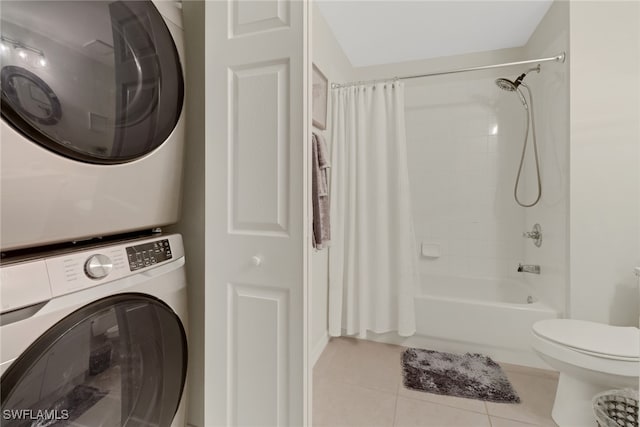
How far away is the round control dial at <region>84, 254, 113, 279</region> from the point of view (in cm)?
73

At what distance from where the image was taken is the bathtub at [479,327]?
71.8 inches

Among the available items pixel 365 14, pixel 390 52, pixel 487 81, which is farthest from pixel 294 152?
pixel 487 81

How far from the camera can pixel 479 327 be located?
1.91m

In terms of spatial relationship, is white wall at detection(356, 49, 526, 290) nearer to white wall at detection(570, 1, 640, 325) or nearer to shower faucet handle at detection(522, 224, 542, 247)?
shower faucet handle at detection(522, 224, 542, 247)

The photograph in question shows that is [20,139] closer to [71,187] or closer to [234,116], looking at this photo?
[71,187]

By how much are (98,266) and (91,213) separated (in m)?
0.14

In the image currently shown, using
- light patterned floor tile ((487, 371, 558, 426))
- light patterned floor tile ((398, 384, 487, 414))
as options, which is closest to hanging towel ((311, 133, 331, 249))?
light patterned floor tile ((398, 384, 487, 414))

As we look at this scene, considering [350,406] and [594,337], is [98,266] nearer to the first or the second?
[350,406]

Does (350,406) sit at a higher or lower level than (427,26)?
lower

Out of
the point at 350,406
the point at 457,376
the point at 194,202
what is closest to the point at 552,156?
the point at 457,376

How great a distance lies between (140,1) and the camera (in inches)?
34.1

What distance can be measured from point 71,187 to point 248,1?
82 cm

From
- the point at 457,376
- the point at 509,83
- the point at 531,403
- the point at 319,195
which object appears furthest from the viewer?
the point at 509,83

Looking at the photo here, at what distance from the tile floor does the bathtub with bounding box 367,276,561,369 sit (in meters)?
0.12
